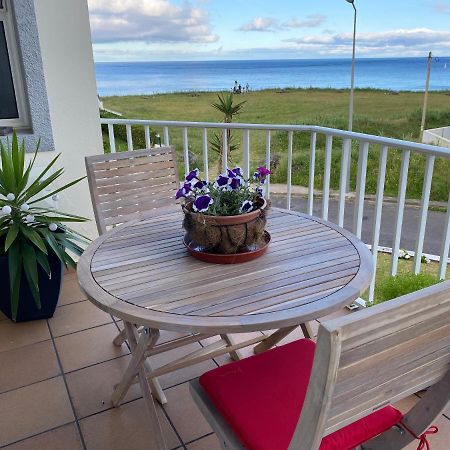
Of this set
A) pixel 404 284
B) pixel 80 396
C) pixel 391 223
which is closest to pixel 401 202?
pixel 404 284

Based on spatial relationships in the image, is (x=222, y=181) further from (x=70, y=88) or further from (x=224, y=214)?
(x=70, y=88)

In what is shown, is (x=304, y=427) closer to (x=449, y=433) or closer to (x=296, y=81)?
(x=449, y=433)

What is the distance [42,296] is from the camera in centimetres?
265

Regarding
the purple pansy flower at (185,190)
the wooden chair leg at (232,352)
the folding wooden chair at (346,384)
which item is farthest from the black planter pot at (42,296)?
the folding wooden chair at (346,384)

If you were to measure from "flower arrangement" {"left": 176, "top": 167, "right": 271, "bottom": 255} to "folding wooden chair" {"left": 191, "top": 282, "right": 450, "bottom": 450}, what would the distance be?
41 centimetres

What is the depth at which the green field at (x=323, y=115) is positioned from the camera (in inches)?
487

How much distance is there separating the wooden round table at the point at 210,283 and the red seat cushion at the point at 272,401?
17 centimetres

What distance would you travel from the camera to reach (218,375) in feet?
4.42

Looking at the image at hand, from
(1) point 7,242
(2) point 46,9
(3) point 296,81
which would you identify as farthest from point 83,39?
(3) point 296,81

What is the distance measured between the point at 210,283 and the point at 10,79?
2.52 meters

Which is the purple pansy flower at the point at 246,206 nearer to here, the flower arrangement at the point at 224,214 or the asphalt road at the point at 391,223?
the flower arrangement at the point at 224,214

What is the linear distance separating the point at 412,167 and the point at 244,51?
7.22m

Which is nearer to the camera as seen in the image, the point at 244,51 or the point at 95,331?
the point at 95,331

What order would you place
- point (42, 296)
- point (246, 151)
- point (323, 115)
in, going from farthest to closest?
point (323, 115) → point (246, 151) → point (42, 296)
